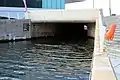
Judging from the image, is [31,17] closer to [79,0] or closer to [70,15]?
[70,15]

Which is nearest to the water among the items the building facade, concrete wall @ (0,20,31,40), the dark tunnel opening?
concrete wall @ (0,20,31,40)

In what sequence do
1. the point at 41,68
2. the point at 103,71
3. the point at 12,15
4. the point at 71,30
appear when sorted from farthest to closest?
the point at 71,30 → the point at 12,15 → the point at 41,68 → the point at 103,71

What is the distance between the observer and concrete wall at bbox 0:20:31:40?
135ft

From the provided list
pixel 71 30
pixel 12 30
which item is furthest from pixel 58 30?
pixel 12 30

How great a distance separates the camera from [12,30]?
139ft

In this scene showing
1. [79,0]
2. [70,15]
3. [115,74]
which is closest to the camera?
[115,74]

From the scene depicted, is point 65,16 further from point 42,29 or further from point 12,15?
point 12,15

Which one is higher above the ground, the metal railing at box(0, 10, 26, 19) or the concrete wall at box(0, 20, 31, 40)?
the metal railing at box(0, 10, 26, 19)

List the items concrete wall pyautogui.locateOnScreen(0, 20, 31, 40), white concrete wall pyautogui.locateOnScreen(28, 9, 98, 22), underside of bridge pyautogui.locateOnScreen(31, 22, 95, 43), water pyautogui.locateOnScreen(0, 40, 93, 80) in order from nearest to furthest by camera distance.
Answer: water pyautogui.locateOnScreen(0, 40, 93, 80), white concrete wall pyautogui.locateOnScreen(28, 9, 98, 22), concrete wall pyautogui.locateOnScreen(0, 20, 31, 40), underside of bridge pyautogui.locateOnScreen(31, 22, 95, 43)

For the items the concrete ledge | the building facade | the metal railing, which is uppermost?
the building facade

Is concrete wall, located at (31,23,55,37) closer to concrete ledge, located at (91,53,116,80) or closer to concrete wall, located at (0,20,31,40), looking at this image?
concrete wall, located at (0,20,31,40)

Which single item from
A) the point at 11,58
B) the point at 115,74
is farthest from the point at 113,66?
the point at 11,58

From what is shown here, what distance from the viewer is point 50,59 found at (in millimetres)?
24609

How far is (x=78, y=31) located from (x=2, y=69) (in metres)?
44.4
